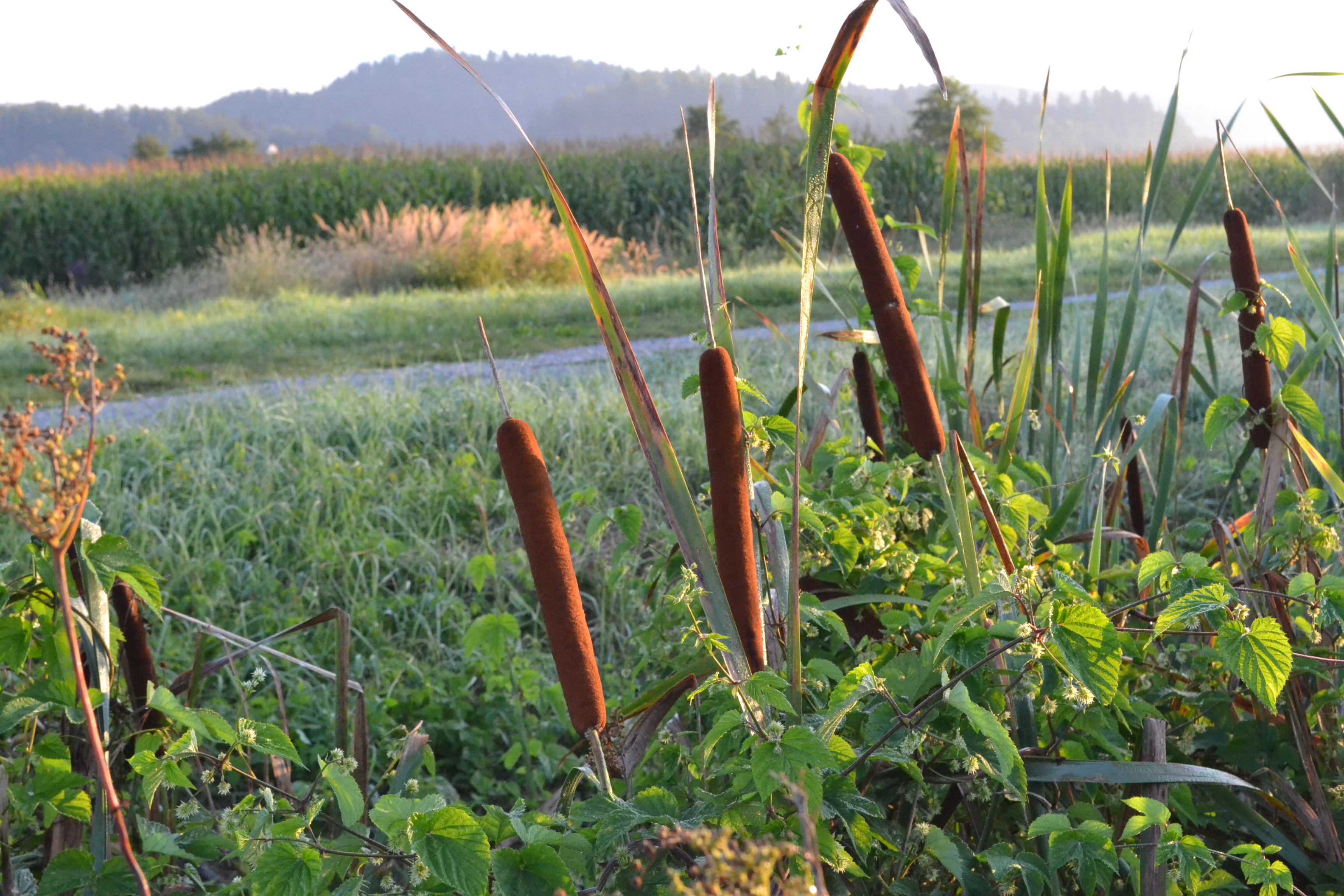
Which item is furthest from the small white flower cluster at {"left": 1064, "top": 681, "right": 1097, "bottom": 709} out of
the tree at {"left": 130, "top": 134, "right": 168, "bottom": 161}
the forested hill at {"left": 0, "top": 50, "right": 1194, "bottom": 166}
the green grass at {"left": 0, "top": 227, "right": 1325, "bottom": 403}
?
the forested hill at {"left": 0, "top": 50, "right": 1194, "bottom": 166}

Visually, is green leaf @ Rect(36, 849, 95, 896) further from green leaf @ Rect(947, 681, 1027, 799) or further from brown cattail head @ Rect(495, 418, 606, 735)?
green leaf @ Rect(947, 681, 1027, 799)

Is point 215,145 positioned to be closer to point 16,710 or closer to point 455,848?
point 16,710

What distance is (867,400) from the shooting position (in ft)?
5.23

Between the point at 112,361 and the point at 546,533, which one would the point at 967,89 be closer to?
the point at 112,361

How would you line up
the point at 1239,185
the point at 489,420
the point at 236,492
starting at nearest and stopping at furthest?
the point at 236,492
the point at 489,420
the point at 1239,185

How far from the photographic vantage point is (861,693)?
855mm

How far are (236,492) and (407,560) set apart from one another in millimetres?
714

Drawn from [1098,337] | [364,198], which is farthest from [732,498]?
[364,198]

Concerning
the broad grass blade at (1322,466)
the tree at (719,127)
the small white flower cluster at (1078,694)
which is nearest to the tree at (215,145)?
the tree at (719,127)

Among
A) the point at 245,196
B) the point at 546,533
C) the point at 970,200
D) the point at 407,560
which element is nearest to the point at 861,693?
the point at 546,533

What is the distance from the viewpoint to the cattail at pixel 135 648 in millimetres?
1200

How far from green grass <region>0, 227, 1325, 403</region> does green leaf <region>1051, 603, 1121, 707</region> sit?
3.54m

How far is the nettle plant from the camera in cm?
83

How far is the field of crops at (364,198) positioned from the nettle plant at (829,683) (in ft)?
40.0
